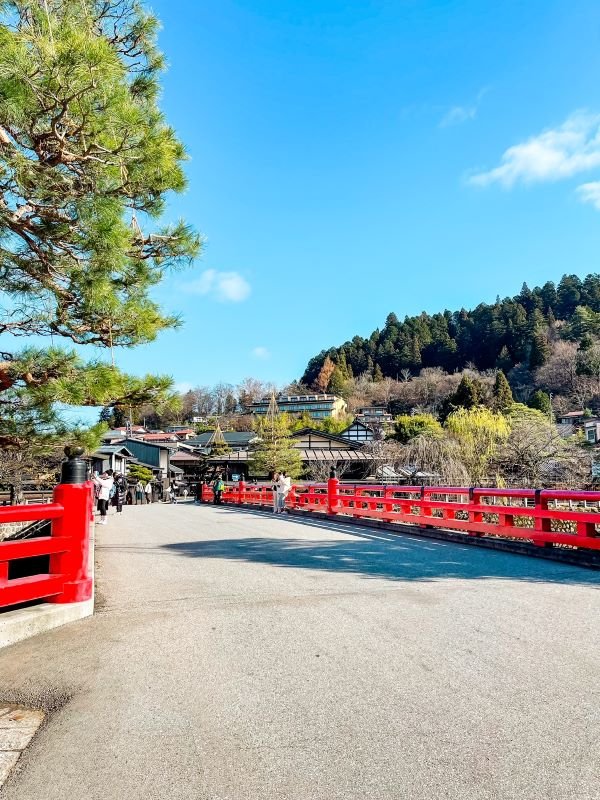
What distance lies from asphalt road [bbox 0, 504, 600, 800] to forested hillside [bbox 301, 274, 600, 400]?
7820 centimetres

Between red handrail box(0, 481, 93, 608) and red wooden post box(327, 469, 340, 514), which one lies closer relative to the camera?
red handrail box(0, 481, 93, 608)

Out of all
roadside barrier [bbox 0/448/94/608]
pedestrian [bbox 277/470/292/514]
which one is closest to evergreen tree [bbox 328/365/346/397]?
pedestrian [bbox 277/470/292/514]

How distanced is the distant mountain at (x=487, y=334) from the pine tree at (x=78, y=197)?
7733 cm

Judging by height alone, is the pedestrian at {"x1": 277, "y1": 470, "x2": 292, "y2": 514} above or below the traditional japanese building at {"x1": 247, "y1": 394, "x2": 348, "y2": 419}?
below

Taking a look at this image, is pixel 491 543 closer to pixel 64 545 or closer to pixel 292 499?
pixel 64 545

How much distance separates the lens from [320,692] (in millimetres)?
2988

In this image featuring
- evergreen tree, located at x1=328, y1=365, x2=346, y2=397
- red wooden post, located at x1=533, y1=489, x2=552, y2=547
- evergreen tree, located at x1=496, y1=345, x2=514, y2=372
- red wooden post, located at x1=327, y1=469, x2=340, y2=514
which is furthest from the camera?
evergreen tree, located at x1=328, y1=365, x2=346, y2=397

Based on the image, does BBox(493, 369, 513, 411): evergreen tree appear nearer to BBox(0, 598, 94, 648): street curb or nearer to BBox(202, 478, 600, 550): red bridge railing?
BBox(202, 478, 600, 550): red bridge railing

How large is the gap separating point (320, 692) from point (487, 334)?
99.9 metres

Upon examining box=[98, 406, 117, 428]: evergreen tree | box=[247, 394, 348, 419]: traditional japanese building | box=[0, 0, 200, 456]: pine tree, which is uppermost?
box=[247, 394, 348, 419]: traditional japanese building

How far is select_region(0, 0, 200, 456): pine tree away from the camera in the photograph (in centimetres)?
A: 455

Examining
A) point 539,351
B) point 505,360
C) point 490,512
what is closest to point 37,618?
point 490,512

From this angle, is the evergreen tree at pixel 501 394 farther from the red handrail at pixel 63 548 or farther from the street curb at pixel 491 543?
the red handrail at pixel 63 548

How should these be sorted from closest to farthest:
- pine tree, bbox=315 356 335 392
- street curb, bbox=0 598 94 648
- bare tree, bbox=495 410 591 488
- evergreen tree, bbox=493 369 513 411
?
street curb, bbox=0 598 94 648 → bare tree, bbox=495 410 591 488 → evergreen tree, bbox=493 369 513 411 → pine tree, bbox=315 356 335 392
